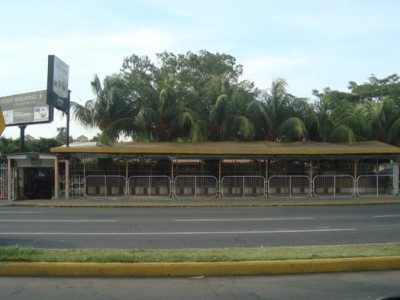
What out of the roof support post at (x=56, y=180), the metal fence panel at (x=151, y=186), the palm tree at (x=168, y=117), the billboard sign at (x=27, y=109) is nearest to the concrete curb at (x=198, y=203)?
the roof support post at (x=56, y=180)

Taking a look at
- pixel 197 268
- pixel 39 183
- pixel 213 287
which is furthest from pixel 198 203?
pixel 213 287

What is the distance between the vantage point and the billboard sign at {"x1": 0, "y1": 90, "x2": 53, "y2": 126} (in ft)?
119

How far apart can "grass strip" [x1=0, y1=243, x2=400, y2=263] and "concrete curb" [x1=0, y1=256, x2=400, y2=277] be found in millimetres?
Answer: 264

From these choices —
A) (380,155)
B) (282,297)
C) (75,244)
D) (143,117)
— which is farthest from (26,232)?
(380,155)

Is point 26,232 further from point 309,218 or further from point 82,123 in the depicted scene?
point 82,123

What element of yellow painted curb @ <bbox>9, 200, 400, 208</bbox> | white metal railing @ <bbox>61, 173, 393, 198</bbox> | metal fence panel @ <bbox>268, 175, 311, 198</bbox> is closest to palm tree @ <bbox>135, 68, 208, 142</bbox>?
white metal railing @ <bbox>61, 173, 393, 198</bbox>

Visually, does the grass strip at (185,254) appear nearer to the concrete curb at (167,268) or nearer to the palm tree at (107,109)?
the concrete curb at (167,268)

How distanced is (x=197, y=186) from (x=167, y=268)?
675 inches

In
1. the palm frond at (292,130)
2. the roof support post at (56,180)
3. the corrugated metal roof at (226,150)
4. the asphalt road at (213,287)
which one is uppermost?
the palm frond at (292,130)

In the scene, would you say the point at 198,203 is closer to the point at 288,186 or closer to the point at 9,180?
the point at 288,186

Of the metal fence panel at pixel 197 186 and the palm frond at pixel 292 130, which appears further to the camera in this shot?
the palm frond at pixel 292 130

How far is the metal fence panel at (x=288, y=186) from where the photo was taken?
24906 mm

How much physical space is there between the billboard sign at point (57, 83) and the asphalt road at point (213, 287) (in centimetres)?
1908

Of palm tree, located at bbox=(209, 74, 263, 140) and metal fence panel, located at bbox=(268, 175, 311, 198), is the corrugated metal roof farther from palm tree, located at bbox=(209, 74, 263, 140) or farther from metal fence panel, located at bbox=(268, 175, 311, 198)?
palm tree, located at bbox=(209, 74, 263, 140)
